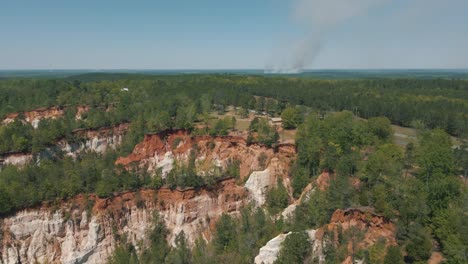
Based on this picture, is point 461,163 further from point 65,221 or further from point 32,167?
point 32,167

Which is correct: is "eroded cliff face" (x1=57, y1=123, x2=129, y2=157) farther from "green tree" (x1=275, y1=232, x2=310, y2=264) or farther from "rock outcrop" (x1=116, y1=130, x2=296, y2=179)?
"green tree" (x1=275, y1=232, x2=310, y2=264)

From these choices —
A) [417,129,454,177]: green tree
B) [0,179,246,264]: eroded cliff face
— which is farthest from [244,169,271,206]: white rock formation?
[417,129,454,177]: green tree

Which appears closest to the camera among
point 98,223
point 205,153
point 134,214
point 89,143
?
point 98,223

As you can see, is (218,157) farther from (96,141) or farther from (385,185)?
(96,141)

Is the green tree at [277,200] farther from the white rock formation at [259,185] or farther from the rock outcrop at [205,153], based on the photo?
the rock outcrop at [205,153]

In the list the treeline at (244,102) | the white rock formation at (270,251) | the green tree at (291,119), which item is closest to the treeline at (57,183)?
the treeline at (244,102)

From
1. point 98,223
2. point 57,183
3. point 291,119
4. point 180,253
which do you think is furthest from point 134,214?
point 291,119

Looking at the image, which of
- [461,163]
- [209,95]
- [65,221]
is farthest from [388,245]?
[209,95]
